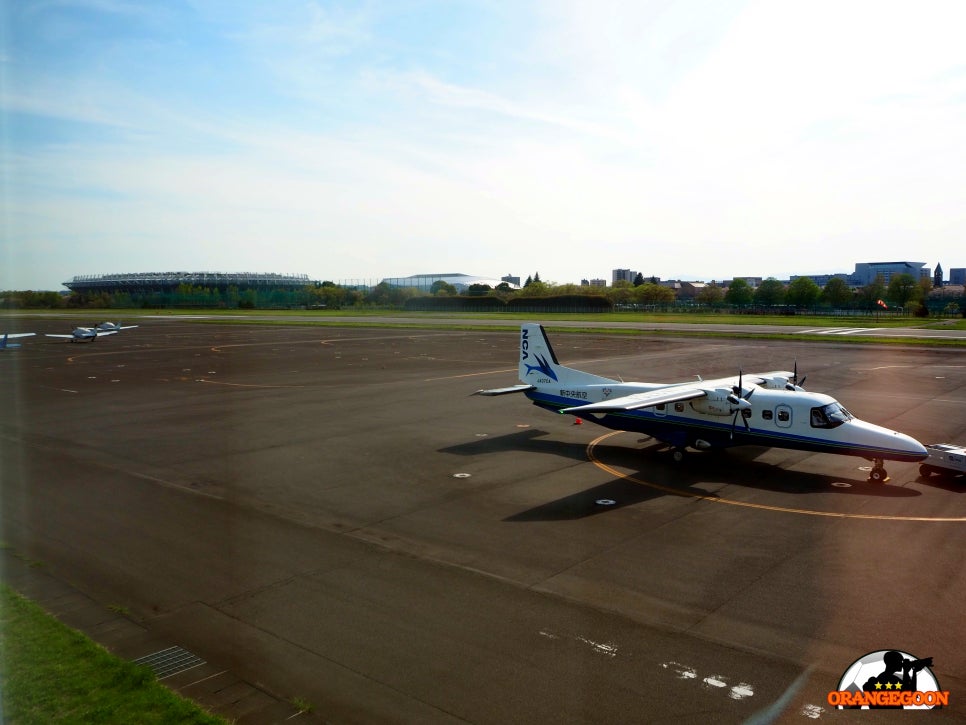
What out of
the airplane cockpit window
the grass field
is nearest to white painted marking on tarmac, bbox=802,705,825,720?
the airplane cockpit window

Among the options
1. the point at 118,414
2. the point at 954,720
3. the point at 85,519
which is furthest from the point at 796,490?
the point at 118,414

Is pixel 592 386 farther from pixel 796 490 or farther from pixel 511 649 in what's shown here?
pixel 511 649

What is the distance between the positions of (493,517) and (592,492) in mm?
3973

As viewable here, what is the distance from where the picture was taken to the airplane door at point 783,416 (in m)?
23.1

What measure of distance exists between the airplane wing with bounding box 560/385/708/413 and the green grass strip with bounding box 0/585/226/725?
13.6 metres

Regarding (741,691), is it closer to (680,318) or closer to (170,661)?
(170,661)

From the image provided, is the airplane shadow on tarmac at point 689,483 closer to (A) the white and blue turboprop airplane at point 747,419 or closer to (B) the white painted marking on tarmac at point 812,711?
(A) the white and blue turboprop airplane at point 747,419

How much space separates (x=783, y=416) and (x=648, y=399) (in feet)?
15.4

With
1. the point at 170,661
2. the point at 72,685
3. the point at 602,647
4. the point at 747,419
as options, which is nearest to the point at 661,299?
the point at 747,419

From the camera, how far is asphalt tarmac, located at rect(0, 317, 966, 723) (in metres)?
11.2

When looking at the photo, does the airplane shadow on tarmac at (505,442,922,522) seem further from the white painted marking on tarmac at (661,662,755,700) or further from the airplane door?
→ the white painted marking on tarmac at (661,662,755,700)

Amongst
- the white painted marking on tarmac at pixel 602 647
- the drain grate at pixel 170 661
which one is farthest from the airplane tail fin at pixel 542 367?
the drain grate at pixel 170 661

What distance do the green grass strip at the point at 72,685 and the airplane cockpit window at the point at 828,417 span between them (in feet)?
65.8

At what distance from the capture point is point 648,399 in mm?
23281
